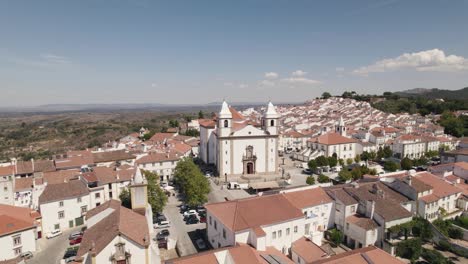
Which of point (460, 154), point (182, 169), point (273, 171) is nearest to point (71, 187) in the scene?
point (182, 169)

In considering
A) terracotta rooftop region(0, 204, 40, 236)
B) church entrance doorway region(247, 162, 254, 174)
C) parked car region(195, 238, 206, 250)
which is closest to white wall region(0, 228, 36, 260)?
terracotta rooftop region(0, 204, 40, 236)

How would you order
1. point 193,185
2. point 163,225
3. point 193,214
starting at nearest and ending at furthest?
point 163,225, point 193,214, point 193,185

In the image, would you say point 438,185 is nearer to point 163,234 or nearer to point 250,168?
point 250,168

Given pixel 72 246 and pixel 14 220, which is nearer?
pixel 14 220

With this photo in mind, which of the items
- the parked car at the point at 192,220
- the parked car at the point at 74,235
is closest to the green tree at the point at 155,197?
the parked car at the point at 192,220

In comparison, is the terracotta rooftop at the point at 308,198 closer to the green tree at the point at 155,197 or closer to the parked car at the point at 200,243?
the parked car at the point at 200,243

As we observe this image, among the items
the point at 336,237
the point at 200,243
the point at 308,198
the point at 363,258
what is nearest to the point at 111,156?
the point at 200,243
